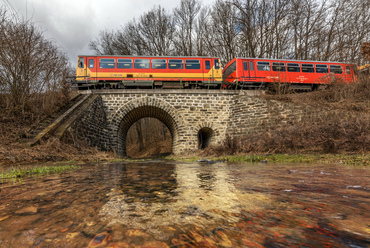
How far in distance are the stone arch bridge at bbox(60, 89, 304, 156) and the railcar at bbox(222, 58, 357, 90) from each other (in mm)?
1484

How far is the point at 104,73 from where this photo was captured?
14750 mm

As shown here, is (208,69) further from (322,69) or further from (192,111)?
(322,69)

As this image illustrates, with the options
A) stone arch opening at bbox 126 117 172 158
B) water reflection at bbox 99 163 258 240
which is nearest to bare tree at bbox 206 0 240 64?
stone arch opening at bbox 126 117 172 158

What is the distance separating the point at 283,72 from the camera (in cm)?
1545

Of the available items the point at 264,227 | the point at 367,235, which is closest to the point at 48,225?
the point at 264,227

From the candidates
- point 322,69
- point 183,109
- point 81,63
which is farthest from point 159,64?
point 322,69

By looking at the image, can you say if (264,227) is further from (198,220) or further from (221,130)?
(221,130)

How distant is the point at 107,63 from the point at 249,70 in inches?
442

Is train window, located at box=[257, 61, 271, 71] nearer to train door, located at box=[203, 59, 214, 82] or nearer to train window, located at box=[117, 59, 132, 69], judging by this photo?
train door, located at box=[203, 59, 214, 82]

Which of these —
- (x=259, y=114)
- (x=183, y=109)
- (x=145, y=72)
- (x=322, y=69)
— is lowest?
(x=259, y=114)

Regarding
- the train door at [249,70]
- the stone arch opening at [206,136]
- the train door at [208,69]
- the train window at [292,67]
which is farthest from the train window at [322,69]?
the stone arch opening at [206,136]

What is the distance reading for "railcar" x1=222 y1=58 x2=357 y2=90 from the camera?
1521 cm

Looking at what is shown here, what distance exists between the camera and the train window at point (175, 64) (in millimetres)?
15383

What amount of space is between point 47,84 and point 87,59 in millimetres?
5533
